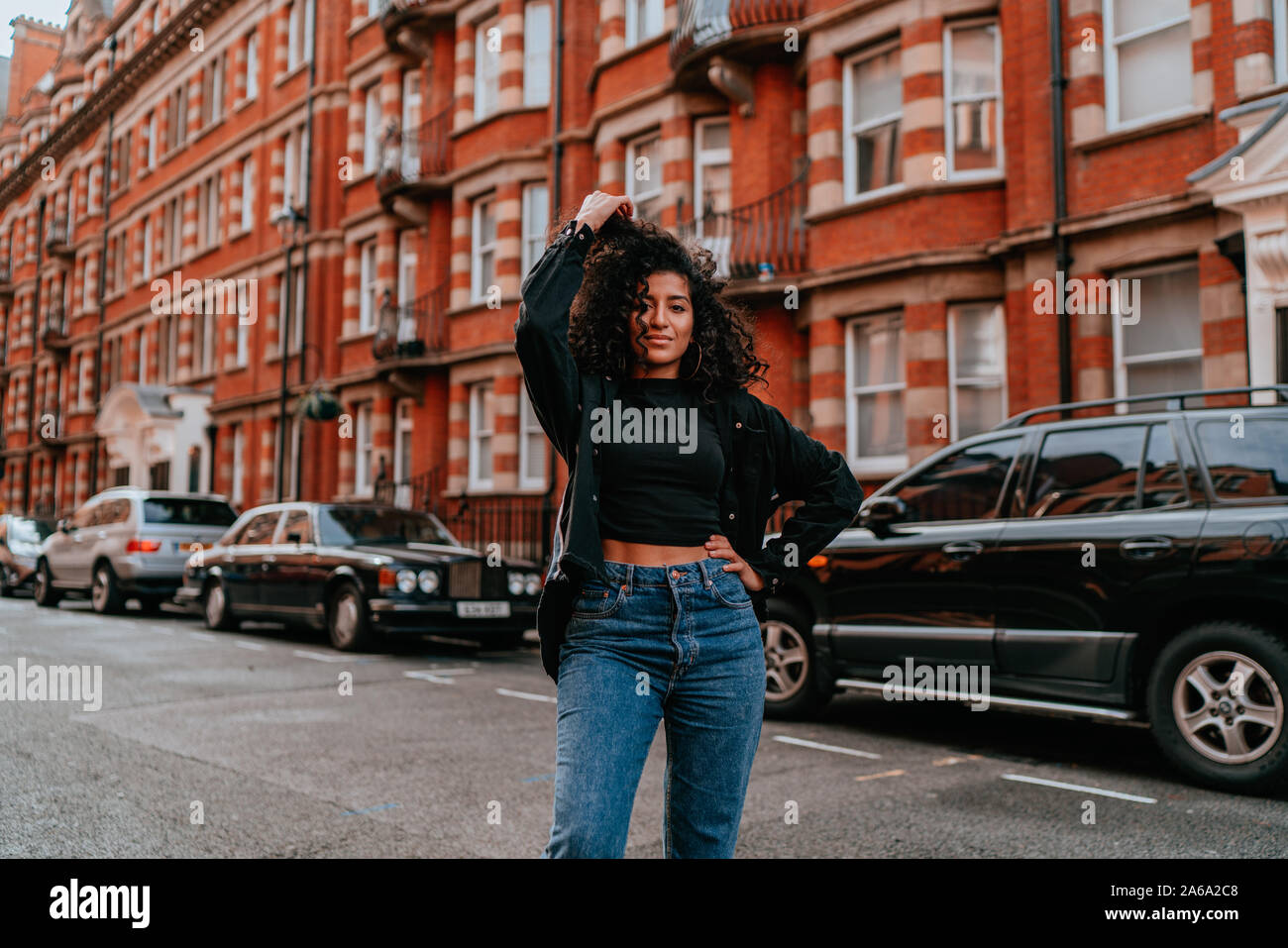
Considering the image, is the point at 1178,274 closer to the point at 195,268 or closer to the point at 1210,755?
the point at 1210,755

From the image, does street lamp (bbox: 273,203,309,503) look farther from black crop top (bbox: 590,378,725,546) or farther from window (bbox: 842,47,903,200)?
black crop top (bbox: 590,378,725,546)

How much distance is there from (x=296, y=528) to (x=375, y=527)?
3.07 ft

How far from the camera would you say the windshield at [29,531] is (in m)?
22.5

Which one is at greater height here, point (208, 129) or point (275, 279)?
point (208, 129)

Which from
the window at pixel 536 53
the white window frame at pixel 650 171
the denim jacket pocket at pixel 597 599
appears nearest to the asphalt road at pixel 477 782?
the denim jacket pocket at pixel 597 599

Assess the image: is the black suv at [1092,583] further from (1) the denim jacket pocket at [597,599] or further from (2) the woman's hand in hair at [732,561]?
(1) the denim jacket pocket at [597,599]

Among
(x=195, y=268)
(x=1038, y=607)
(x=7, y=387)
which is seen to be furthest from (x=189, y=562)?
(x=7, y=387)

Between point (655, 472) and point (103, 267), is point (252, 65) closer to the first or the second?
point (103, 267)

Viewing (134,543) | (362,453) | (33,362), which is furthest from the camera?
(33,362)

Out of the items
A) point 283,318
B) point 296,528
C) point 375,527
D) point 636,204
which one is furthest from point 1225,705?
point 283,318

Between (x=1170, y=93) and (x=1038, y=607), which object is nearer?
(x=1038, y=607)

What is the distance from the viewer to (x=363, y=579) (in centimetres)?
1174

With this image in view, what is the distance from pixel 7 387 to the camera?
52.3 m
